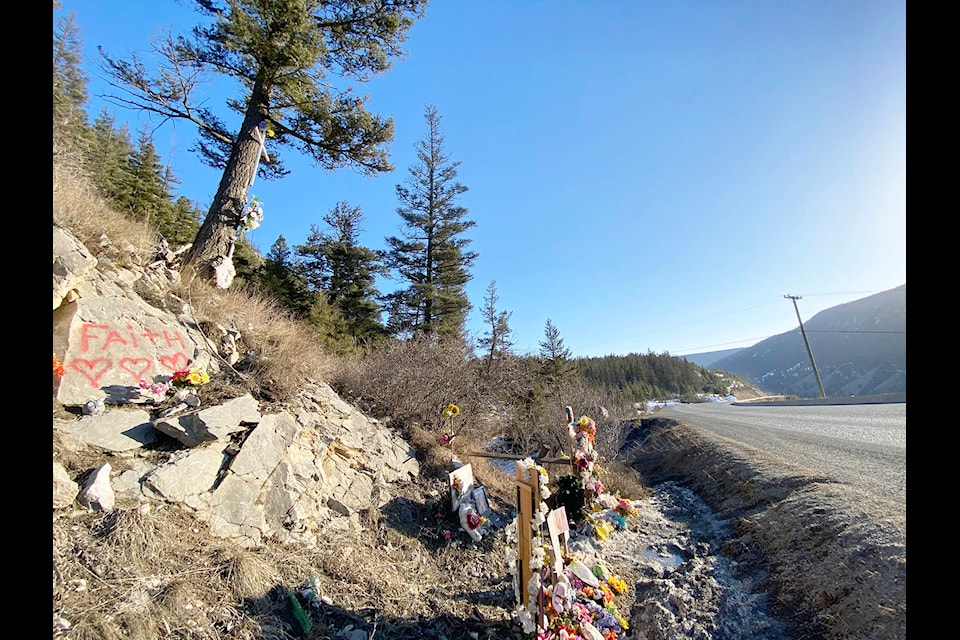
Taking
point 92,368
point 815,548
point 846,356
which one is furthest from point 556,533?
point 846,356

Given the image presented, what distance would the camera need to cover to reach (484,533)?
5.23m

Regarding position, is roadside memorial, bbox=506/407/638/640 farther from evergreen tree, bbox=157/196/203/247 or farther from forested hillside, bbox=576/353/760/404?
forested hillside, bbox=576/353/760/404

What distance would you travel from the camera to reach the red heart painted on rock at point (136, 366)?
12.9 feet

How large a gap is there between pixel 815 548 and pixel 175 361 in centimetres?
747

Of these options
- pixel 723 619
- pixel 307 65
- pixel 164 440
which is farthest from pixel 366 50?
pixel 723 619

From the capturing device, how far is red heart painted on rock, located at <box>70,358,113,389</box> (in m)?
3.61

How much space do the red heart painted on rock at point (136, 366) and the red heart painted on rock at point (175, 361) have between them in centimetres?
16

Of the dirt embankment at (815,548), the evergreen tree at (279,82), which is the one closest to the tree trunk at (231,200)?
the evergreen tree at (279,82)

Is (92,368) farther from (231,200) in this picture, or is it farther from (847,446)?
(847,446)

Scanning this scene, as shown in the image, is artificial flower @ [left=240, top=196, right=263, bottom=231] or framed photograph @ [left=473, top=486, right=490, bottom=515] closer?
framed photograph @ [left=473, top=486, right=490, bottom=515]

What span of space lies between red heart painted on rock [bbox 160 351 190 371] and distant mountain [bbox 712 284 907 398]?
36.1 meters

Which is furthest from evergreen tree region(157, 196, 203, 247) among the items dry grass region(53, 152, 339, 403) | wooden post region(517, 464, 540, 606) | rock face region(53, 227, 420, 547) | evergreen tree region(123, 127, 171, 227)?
wooden post region(517, 464, 540, 606)
